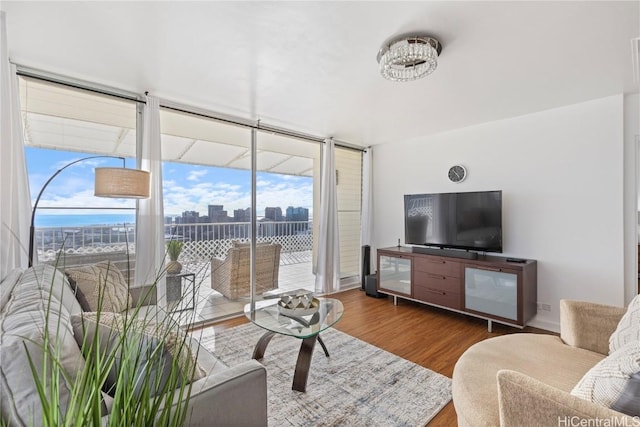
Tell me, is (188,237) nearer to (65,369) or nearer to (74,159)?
(74,159)

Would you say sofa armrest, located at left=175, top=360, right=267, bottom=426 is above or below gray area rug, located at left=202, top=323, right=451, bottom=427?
above

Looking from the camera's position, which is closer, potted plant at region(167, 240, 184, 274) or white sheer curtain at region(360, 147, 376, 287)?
potted plant at region(167, 240, 184, 274)

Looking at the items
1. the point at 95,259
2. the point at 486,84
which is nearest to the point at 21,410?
the point at 95,259

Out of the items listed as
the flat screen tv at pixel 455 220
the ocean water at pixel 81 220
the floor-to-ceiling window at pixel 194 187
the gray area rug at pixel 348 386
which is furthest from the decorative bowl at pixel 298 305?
the flat screen tv at pixel 455 220

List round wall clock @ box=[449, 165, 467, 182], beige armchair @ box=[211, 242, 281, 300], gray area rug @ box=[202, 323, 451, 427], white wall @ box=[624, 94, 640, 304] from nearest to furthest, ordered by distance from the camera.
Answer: gray area rug @ box=[202, 323, 451, 427]
white wall @ box=[624, 94, 640, 304]
beige armchair @ box=[211, 242, 281, 300]
round wall clock @ box=[449, 165, 467, 182]

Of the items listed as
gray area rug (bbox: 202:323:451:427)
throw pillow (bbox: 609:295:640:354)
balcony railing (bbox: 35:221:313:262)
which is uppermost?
balcony railing (bbox: 35:221:313:262)

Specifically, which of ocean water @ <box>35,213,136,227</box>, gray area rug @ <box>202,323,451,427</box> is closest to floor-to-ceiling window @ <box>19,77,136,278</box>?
ocean water @ <box>35,213,136,227</box>

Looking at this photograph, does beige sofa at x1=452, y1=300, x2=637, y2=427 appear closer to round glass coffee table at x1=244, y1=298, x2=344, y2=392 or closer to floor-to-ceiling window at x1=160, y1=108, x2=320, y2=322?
round glass coffee table at x1=244, y1=298, x2=344, y2=392

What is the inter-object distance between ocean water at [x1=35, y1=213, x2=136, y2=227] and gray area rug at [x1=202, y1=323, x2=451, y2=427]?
4.68ft

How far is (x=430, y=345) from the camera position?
2.73 m

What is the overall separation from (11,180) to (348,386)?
2789 mm

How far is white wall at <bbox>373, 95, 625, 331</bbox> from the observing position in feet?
9.00

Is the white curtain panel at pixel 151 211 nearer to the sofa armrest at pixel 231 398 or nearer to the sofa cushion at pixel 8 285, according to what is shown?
the sofa cushion at pixel 8 285

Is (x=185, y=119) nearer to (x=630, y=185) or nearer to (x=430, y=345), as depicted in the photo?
(x=430, y=345)
